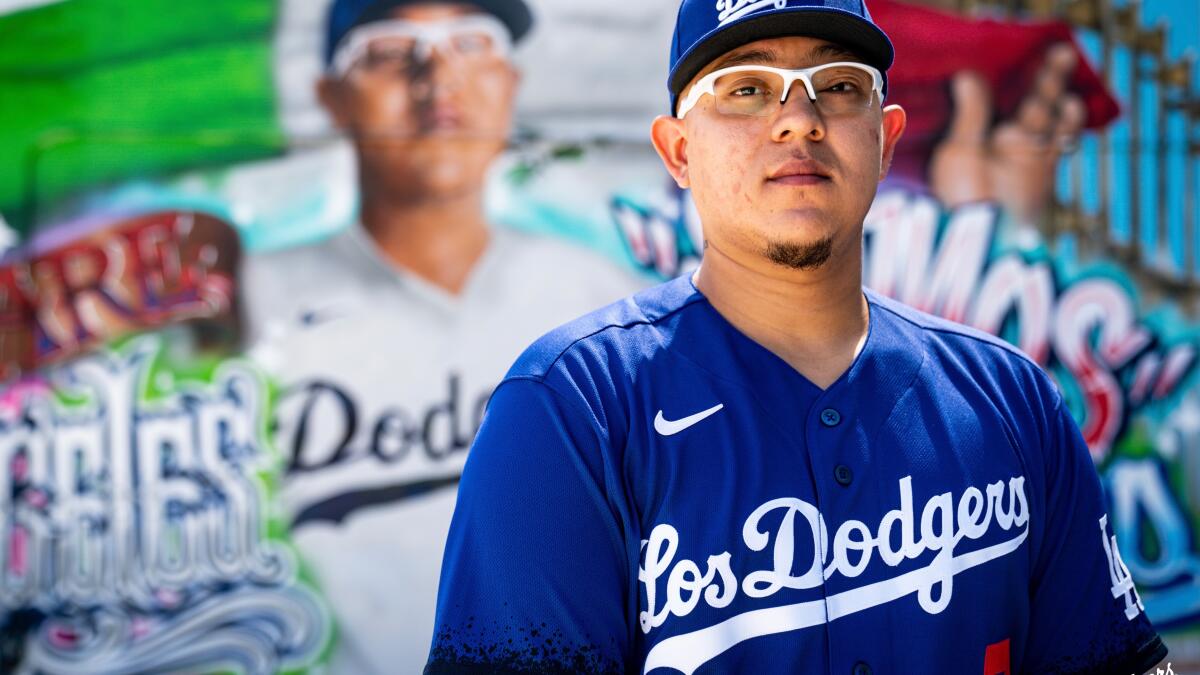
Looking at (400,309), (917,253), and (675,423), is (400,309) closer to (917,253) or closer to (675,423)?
(917,253)

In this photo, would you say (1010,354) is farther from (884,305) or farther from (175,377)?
(175,377)

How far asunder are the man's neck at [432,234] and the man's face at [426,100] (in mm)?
51

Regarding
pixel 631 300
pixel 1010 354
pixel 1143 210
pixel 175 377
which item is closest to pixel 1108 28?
pixel 1143 210

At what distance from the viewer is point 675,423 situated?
5.08ft

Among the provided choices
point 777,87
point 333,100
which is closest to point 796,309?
point 777,87

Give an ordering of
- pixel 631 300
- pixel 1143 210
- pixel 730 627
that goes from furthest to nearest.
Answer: pixel 1143 210 → pixel 631 300 → pixel 730 627

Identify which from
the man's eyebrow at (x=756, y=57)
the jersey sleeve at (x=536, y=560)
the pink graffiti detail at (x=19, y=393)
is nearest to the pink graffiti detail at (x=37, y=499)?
the pink graffiti detail at (x=19, y=393)

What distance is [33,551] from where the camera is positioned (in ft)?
12.5

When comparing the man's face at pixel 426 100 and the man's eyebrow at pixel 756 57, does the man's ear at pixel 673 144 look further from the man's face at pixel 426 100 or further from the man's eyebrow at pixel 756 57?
the man's face at pixel 426 100

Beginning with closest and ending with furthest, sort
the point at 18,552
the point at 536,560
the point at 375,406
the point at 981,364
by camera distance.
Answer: the point at 536,560 < the point at 981,364 < the point at 18,552 < the point at 375,406

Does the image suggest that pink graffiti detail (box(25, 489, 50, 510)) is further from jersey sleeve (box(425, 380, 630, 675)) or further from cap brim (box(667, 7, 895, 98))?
cap brim (box(667, 7, 895, 98))

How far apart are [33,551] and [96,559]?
0.21 metres

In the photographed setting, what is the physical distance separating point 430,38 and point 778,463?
9.55 ft

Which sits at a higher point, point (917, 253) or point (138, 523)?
point (917, 253)
